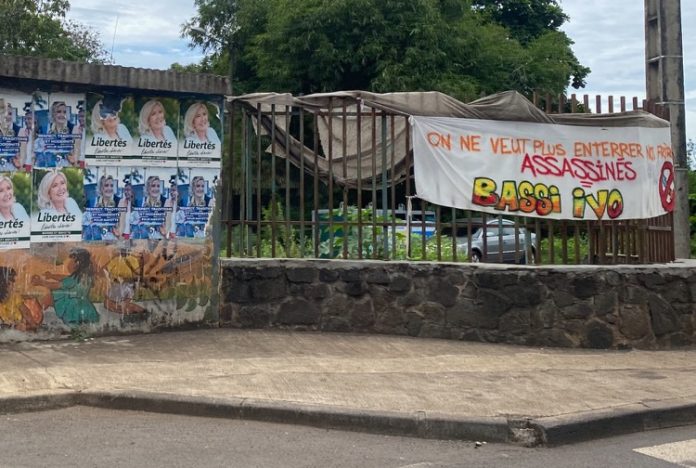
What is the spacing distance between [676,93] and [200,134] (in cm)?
597

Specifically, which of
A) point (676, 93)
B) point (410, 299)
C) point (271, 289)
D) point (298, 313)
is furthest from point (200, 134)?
point (676, 93)

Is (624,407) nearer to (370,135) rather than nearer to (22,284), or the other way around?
(370,135)

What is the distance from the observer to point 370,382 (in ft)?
22.5

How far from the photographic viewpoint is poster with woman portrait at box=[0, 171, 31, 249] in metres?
7.93

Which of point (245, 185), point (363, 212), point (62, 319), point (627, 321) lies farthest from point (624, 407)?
point (62, 319)

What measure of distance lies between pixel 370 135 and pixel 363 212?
93cm

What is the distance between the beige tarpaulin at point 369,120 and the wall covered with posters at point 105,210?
83cm

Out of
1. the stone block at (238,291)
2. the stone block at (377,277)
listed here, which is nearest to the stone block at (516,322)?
the stone block at (377,277)

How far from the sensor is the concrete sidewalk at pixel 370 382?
19.3 feet

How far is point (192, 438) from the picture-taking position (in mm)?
5543

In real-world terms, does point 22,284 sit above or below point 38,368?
above

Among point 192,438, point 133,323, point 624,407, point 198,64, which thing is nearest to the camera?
point 192,438

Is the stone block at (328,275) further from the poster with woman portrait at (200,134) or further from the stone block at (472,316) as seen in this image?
the poster with woman portrait at (200,134)

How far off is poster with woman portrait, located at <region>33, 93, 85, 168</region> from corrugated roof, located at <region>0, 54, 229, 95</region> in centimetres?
23
